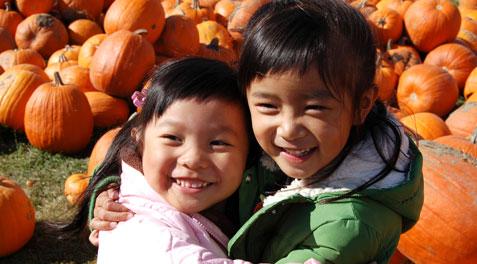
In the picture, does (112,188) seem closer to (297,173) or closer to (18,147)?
(297,173)

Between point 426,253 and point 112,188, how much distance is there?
5.91 ft

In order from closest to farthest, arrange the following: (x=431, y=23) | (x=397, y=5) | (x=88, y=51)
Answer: (x=88, y=51) < (x=431, y=23) < (x=397, y=5)

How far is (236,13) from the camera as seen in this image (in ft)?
20.4

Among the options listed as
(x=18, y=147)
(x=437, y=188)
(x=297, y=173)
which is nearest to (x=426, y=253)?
(x=437, y=188)

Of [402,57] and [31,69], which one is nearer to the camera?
[31,69]

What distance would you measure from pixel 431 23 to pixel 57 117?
4089 millimetres

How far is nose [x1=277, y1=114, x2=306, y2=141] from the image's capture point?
1.34 metres

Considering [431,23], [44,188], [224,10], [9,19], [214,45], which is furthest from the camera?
[224,10]

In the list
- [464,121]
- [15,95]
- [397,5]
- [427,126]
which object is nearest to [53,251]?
[15,95]

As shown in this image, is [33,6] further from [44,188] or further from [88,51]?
[44,188]

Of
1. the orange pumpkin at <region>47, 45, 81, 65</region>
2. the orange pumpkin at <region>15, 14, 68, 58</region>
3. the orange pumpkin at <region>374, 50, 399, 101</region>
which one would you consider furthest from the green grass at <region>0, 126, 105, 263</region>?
the orange pumpkin at <region>374, 50, 399, 101</region>

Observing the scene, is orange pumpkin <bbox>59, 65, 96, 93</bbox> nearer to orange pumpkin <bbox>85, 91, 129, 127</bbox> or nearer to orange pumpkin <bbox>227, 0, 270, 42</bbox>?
orange pumpkin <bbox>85, 91, 129, 127</bbox>

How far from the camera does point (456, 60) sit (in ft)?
19.7

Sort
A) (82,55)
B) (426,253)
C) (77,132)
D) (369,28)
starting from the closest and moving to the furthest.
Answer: (369,28) < (426,253) < (77,132) < (82,55)
